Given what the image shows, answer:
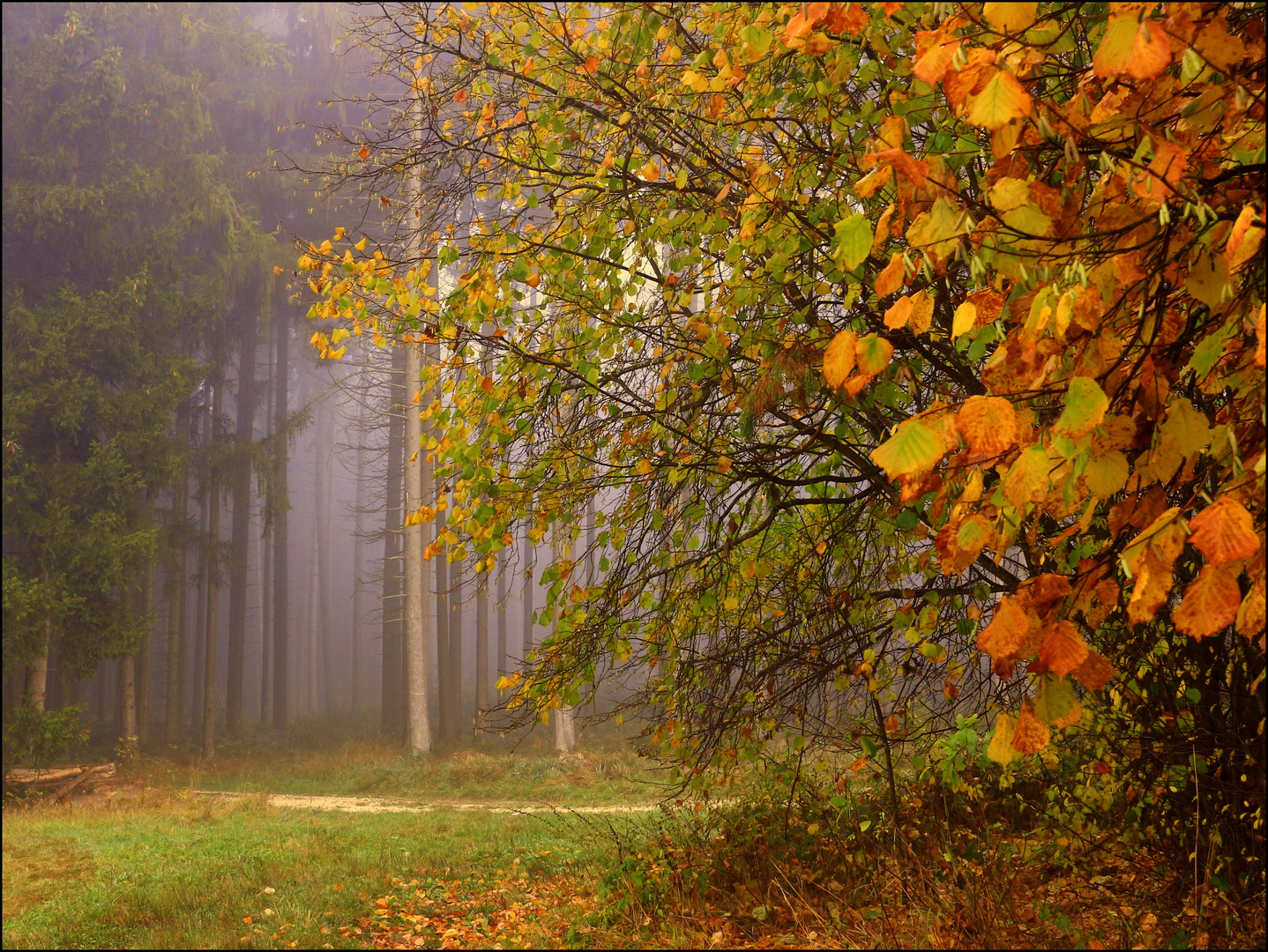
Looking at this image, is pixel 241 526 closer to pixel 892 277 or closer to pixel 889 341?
pixel 889 341

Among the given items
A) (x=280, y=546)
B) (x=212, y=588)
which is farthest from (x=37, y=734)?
(x=280, y=546)

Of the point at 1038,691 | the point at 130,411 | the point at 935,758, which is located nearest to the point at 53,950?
the point at 935,758

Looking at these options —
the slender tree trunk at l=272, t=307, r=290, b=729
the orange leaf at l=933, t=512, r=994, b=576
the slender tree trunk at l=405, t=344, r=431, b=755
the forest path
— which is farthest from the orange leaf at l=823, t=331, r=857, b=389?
the slender tree trunk at l=272, t=307, r=290, b=729

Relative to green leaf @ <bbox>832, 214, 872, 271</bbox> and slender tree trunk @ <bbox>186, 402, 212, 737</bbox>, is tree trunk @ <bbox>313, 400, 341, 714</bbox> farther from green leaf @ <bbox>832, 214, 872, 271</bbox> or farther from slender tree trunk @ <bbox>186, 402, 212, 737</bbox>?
green leaf @ <bbox>832, 214, 872, 271</bbox>

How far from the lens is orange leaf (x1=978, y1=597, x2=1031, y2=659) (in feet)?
5.63

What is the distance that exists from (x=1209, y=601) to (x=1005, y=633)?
0.37 metres

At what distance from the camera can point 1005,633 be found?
1.74m

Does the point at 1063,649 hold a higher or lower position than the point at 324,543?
lower

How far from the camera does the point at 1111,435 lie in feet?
6.05

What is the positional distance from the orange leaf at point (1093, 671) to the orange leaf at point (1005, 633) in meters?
0.19

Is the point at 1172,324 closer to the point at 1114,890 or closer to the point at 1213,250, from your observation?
the point at 1213,250

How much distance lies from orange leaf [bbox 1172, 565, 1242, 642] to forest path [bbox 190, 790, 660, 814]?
9.63 meters

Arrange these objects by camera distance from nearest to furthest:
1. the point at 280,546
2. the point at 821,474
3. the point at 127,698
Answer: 1. the point at 821,474
2. the point at 127,698
3. the point at 280,546

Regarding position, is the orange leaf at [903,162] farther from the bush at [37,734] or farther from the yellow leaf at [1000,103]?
the bush at [37,734]
